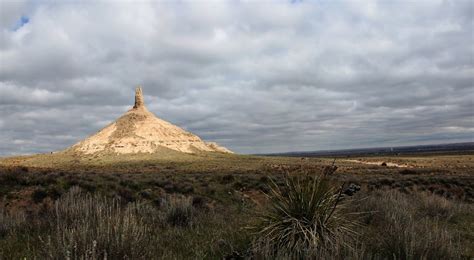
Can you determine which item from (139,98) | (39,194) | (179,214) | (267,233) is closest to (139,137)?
(139,98)

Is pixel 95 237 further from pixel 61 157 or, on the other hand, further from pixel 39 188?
pixel 61 157

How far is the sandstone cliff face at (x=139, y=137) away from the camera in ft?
313

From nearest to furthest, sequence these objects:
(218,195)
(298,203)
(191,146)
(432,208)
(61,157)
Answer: (298,203), (432,208), (218,195), (61,157), (191,146)

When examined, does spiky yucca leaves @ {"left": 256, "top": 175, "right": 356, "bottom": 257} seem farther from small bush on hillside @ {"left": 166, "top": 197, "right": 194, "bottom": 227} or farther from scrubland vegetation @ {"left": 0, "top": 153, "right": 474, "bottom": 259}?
small bush on hillside @ {"left": 166, "top": 197, "right": 194, "bottom": 227}

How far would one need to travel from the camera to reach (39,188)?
648 inches

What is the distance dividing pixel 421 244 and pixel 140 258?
3994mm

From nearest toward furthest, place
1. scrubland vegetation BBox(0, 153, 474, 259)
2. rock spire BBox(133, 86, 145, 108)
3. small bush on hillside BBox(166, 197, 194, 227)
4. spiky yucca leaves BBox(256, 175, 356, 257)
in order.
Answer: scrubland vegetation BBox(0, 153, 474, 259) → spiky yucca leaves BBox(256, 175, 356, 257) → small bush on hillside BBox(166, 197, 194, 227) → rock spire BBox(133, 86, 145, 108)

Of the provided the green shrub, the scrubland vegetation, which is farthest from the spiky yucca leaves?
the green shrub

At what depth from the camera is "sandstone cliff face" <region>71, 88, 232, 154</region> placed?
313ft

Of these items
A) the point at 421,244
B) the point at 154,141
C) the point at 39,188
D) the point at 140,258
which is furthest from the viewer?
the point at 154,141

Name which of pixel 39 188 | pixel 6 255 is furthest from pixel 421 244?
pixel 39 188

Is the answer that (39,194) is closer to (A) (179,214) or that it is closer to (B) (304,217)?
(A) (179,214)

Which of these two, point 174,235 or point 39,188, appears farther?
point 39,188

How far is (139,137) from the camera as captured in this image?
99000 mm
